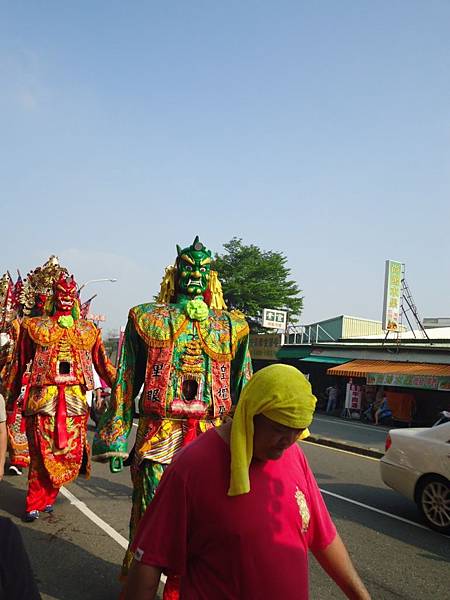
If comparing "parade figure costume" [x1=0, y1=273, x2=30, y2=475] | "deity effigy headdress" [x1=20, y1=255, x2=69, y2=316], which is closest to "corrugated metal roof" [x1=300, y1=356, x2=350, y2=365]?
"parade figure costume" [x1=0, y1=273, x2=30, y2=475]

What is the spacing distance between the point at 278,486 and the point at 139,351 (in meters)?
2.18

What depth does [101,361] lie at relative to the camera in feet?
20.5

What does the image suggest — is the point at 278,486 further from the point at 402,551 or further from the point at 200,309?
the point at 402,551

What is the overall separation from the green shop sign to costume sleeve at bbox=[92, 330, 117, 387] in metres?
14.9

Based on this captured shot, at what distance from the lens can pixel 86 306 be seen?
1025 centimetres

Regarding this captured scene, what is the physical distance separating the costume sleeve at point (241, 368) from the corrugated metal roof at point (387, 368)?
16.1 m

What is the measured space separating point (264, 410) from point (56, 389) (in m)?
4.48

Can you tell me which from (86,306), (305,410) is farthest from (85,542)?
(86,306)

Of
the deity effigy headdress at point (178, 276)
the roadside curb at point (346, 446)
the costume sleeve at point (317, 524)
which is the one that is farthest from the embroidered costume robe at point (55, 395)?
the roadside curb at point (346, 446)

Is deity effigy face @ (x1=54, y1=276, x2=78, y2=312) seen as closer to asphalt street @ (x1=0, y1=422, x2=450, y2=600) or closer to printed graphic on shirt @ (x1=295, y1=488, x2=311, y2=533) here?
asphalt street @ (x1=0, y1=422, x2=450, y2=600)

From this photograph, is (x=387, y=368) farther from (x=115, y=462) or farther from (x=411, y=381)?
(x=115, y=462)

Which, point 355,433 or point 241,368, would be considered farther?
point 355,433

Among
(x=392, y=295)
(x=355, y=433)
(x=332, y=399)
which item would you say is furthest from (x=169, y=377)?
(x=392, y=295)

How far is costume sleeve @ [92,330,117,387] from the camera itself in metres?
6.20
